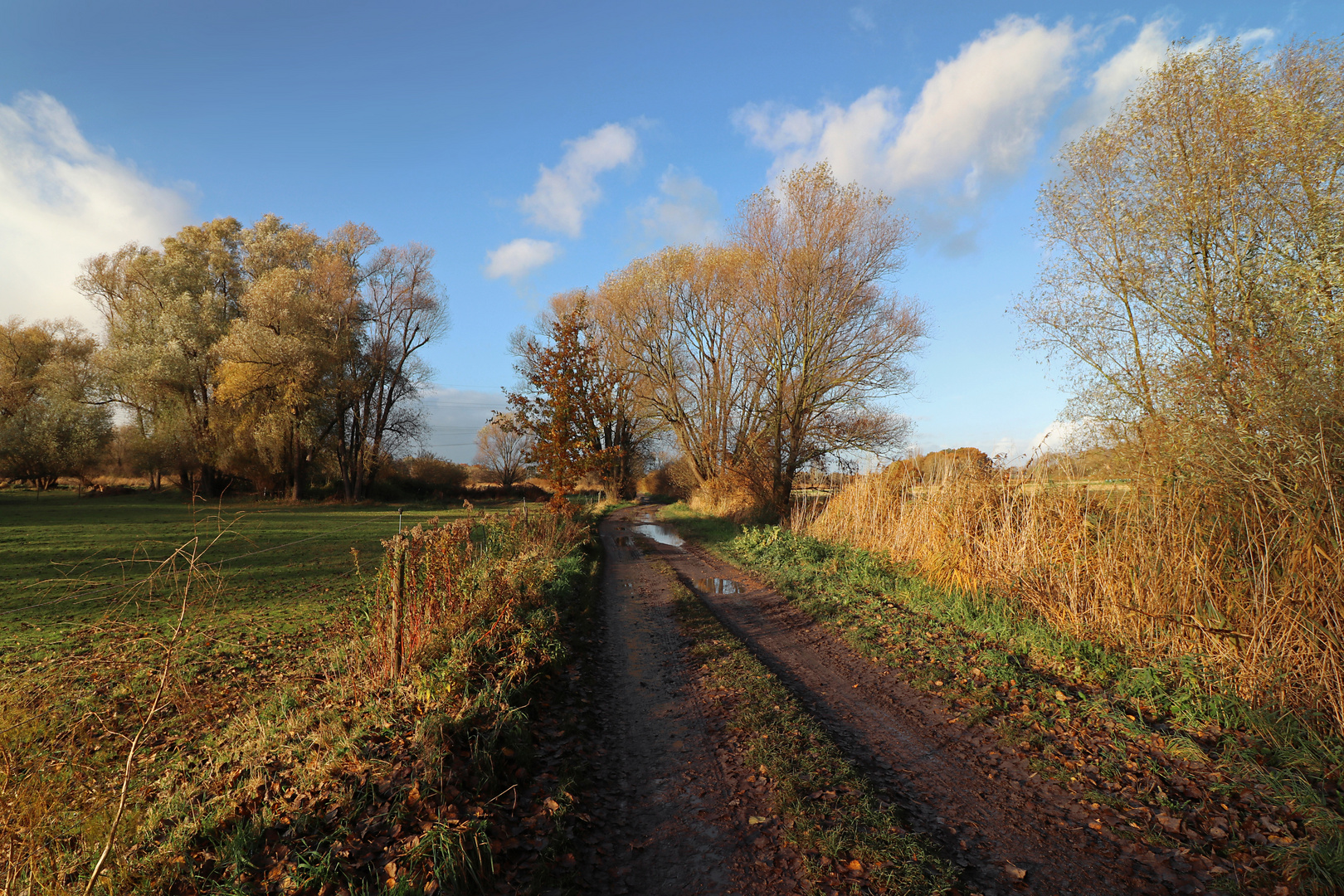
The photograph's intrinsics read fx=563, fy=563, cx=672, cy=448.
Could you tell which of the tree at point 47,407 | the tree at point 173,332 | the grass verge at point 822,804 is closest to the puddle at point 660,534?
the grass verge at point 822,804

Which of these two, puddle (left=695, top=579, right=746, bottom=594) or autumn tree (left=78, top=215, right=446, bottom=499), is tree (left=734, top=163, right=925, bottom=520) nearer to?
puddle (left=695, top=579, right=746, bottom=594)

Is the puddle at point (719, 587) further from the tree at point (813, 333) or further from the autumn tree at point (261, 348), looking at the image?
the autumn tree at point (261, 348)

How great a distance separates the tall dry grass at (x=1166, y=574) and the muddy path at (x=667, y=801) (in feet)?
14.5

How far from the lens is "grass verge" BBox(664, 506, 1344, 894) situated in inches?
133

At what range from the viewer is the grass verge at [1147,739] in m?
3.38

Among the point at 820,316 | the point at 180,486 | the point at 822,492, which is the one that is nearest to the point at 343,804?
the point at 822,492

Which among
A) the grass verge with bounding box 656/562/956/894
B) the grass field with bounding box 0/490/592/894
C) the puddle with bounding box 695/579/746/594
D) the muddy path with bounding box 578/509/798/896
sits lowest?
the muddy path with bounding box 578/509/798/896

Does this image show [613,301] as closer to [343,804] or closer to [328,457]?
[328,457]

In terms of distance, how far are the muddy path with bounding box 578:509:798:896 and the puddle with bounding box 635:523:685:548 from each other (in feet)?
39.9

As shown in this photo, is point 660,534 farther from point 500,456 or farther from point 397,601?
point 500,456

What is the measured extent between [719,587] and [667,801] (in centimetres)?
767

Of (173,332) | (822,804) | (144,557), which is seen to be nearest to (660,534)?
(144,557)

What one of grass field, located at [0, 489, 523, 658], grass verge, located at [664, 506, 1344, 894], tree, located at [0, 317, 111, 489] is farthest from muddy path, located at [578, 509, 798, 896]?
tree, located at [0, 317, 111, 489]

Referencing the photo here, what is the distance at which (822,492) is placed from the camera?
1858 centimetres
